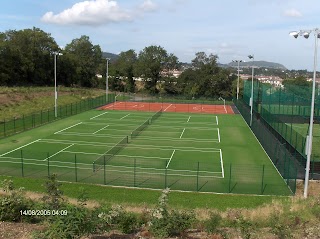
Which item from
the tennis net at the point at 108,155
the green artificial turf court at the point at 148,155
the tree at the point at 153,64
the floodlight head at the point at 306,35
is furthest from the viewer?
the tree at the point at 153,64

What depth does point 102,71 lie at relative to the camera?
422ft

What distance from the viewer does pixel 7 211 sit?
39.0 ft

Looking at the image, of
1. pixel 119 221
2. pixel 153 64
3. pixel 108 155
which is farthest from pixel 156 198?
pixel 153 64

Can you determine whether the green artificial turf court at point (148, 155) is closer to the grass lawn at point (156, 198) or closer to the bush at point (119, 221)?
the grass lawn at point (156, 198)

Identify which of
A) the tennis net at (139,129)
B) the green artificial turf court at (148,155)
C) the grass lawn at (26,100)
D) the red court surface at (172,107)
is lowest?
the green artificial turf court at (148,155)

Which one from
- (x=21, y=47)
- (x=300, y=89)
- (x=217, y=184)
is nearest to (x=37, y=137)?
(x=217, y=184)

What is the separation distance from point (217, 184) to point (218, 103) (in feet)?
188

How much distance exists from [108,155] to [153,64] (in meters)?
80.5

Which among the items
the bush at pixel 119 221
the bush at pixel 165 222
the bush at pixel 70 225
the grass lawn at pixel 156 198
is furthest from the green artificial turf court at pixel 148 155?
the bush at pixel 70 225

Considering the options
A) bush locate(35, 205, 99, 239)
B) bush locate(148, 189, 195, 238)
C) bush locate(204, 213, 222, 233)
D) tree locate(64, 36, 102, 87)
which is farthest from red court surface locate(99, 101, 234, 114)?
bush locate(35, 205, 99, 239)

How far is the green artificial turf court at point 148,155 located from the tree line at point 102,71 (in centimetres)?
4116

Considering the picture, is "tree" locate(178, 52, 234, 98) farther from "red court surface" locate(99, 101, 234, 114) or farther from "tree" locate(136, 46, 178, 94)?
"red court surface" locate(99, 101, 234, 114)

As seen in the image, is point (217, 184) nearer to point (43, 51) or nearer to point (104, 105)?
point (104, 105)

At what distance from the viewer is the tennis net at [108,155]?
2811cm
